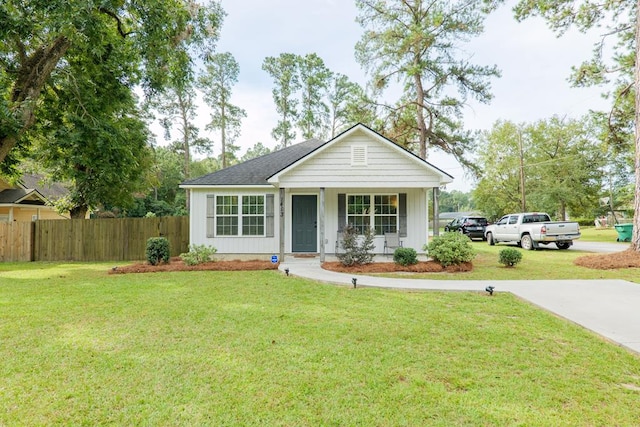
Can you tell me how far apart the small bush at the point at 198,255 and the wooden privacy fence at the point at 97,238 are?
3.21 meters

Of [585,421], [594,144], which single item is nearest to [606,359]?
[585,421]

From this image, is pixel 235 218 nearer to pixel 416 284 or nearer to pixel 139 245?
pixel 139 245

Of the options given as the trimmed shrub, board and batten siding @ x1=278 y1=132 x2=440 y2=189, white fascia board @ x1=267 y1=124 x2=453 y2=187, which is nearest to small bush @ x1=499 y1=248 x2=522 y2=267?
white fascia board @ x1=267 y1=124 x2=453 y2=187

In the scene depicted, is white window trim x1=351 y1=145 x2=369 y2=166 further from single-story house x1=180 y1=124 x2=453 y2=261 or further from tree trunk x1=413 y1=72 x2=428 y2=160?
tree trunk x1=413 y1=72 x2=428 y2=160

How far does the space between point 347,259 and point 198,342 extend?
6.10 m

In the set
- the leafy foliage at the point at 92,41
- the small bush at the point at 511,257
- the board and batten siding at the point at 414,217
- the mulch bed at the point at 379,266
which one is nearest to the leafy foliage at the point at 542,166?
the mulch bed at the point at 379,266

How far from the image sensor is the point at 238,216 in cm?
1158

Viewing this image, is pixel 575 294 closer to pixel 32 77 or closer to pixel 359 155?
pixel 359 155

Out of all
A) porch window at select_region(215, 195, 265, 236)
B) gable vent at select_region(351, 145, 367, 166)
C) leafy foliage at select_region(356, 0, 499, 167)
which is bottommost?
porch window at select_region(215, 195, 265, 236)

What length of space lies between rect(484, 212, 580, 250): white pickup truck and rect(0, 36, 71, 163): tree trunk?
2026 cm

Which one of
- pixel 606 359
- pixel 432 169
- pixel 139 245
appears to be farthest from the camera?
pixel 139 245

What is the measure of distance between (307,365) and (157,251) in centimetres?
886

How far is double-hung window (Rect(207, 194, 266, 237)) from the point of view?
11531 mm

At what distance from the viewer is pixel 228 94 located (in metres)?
27.6
